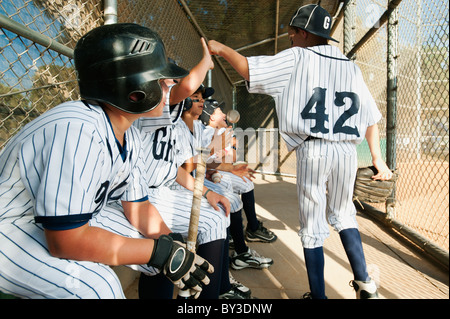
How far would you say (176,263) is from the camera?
0.99 meters

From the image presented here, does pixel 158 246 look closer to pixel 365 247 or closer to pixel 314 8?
pixel 314 8

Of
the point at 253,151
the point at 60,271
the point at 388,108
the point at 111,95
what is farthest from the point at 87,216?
the point at 253,151

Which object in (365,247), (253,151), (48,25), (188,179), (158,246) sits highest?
(48,25)

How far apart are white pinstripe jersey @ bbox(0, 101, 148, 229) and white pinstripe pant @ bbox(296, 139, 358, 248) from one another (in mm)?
1105

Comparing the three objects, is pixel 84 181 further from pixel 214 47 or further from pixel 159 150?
pixel 214 47

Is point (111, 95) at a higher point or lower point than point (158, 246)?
higher

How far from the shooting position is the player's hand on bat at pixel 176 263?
98cm

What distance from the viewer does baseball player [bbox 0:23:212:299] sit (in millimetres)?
799

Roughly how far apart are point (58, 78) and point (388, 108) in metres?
3.14

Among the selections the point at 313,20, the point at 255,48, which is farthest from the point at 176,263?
the point at 255,48

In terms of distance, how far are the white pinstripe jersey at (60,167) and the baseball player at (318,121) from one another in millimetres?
920

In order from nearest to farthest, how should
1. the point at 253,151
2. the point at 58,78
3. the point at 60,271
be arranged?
the point at 60,271, the point at 58,78, the point at 253,151

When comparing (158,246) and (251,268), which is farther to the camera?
(251,268)

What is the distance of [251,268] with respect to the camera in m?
2.22
